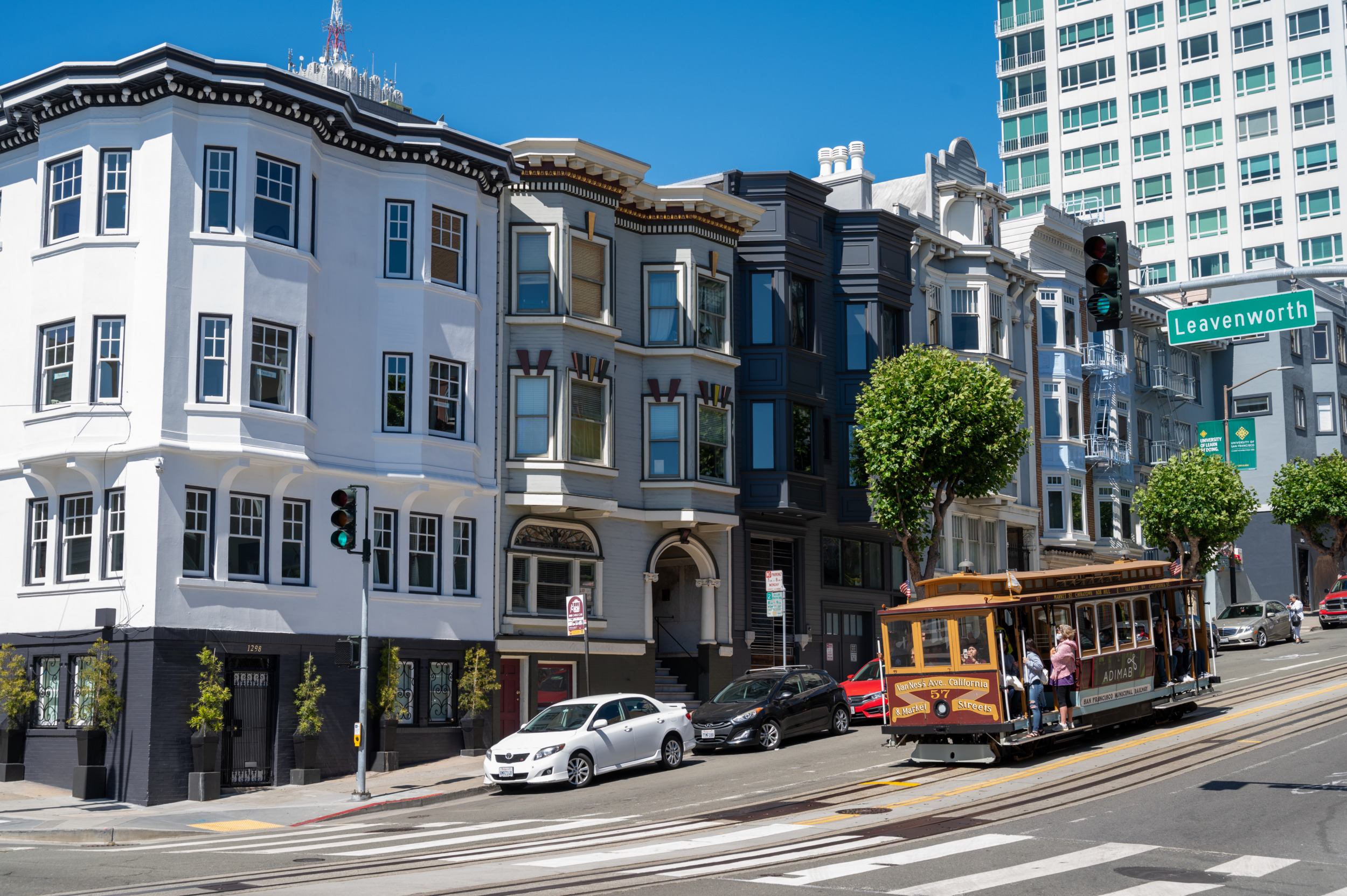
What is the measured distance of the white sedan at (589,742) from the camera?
907 inches

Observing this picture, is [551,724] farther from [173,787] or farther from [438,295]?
[438,295]

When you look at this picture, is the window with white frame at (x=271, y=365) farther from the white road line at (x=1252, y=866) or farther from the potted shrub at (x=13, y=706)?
the white road line at (x=1252, y=866)

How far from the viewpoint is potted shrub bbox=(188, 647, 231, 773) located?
80.2 ft

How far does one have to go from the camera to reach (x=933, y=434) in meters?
35.9

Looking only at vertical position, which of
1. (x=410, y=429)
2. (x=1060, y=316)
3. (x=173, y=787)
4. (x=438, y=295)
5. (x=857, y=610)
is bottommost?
(x=173, y=787)

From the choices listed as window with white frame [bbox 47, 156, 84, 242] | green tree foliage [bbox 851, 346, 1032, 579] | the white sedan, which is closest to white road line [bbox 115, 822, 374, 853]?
the white sedan

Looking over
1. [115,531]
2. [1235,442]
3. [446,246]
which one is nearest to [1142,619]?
[446,246]

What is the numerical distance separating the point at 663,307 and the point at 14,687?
58.2ft

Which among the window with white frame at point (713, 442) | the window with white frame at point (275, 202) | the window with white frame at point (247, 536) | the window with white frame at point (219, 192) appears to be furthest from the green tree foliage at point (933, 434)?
the window with white frame at point (219, 192)

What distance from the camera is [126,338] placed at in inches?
1034

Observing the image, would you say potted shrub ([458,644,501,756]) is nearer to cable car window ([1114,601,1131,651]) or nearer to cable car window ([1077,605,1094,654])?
cable car window ([1077,605,1094,654])

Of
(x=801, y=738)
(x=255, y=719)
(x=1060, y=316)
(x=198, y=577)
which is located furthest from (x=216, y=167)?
(x=1060, y=316)

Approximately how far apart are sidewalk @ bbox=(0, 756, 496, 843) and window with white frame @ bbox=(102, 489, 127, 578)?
4.20 metres

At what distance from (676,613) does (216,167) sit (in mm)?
16754
